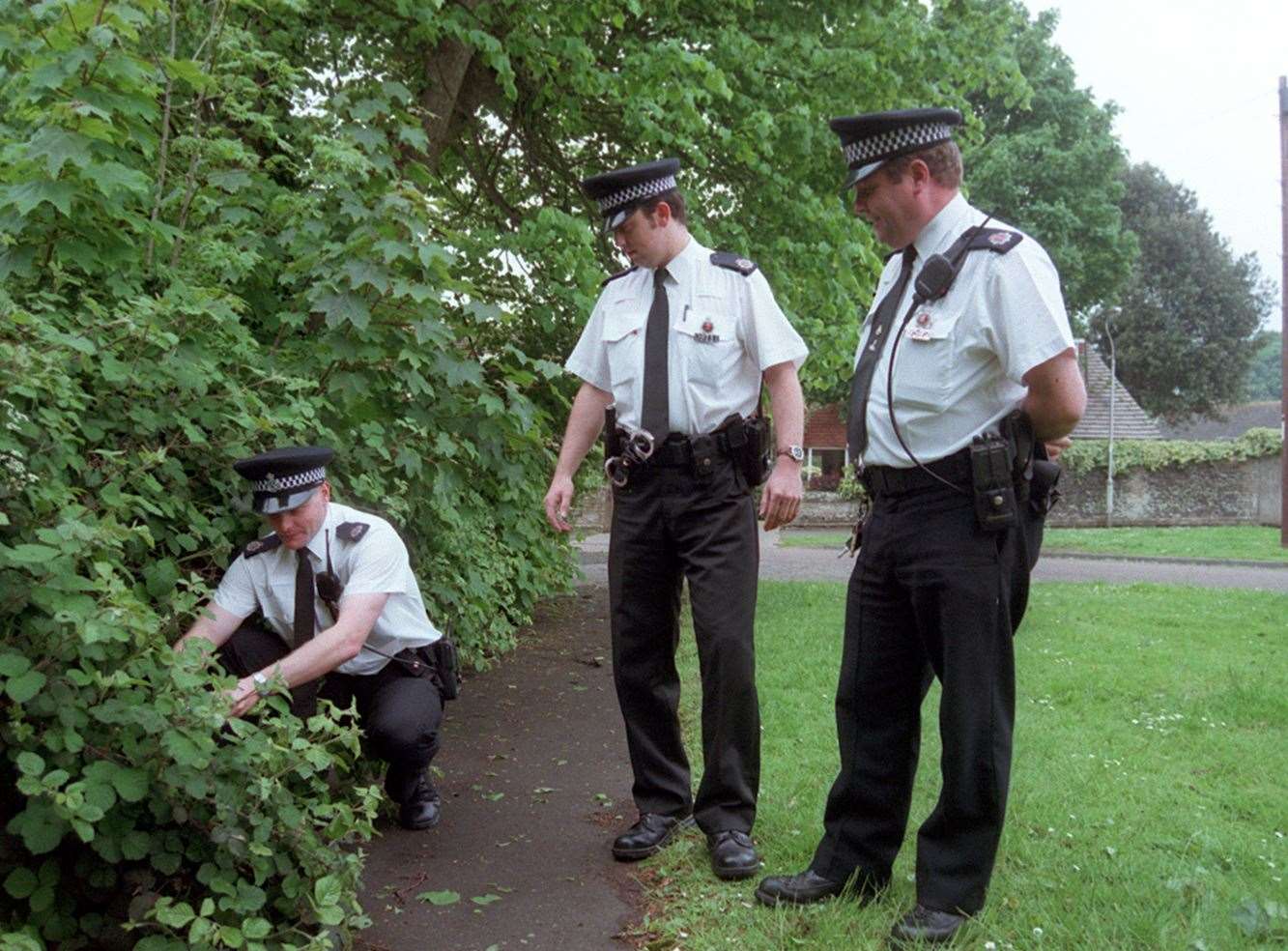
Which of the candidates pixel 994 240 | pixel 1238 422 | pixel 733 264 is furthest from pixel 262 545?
pixel 1238 422

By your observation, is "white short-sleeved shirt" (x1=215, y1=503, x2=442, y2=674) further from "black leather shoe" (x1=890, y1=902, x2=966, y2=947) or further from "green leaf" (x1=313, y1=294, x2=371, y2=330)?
"black leather shoe" (x1=890, y1=902, x2=966, y2=947)

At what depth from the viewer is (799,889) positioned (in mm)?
3500

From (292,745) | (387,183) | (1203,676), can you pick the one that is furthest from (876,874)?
(1203,676)

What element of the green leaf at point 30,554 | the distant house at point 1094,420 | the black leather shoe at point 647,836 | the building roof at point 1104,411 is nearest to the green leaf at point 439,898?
the black leather shoe at point 647,836

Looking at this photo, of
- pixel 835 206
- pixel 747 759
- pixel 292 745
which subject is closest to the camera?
pixel 292 745

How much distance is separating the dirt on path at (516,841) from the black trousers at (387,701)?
28 cm

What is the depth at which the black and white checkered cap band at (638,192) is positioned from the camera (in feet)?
13.1

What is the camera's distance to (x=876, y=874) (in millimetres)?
3545

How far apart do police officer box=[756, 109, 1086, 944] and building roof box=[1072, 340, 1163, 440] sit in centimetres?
3759

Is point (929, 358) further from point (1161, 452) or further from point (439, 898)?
point (1161, 452)

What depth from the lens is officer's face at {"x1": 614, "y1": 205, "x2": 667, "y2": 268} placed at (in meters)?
4.04

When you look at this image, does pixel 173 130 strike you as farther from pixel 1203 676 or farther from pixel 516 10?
pixel 1203 676

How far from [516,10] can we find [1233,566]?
14530 mm

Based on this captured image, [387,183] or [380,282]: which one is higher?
[387,183]
